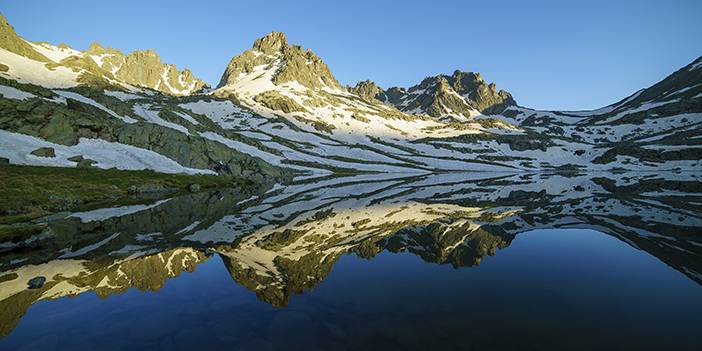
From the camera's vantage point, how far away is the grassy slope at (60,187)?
37.9m

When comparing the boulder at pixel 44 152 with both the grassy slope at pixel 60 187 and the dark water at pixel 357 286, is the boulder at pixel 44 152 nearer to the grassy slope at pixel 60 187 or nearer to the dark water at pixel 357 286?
the grassy slope at pixel 60 187

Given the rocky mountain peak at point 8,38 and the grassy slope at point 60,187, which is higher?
the rocky mountain peak at point 8,38

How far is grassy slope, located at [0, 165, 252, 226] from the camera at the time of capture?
124ft

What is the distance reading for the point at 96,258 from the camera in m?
22.0

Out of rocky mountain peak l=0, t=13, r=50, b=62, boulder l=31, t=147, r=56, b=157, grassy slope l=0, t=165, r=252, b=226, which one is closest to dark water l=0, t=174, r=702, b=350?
grassy slope l=0, t=165, r=252, b=226

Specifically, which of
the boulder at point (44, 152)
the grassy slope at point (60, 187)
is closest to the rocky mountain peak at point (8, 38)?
the boulder at point (44, 152)

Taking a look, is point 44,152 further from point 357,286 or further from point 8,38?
point 8,38

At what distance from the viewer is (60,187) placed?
4738cm

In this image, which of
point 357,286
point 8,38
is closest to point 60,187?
point 357,286

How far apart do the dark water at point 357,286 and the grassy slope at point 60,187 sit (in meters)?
8.84

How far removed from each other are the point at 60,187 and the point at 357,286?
50508mm

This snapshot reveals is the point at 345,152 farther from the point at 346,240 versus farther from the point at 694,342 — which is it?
the point at 694,342

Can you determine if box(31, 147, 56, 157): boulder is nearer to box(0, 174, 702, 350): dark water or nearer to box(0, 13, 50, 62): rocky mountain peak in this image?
box(0, 174, 702, 350): dark water

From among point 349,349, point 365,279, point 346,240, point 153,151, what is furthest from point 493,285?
point 153,151
